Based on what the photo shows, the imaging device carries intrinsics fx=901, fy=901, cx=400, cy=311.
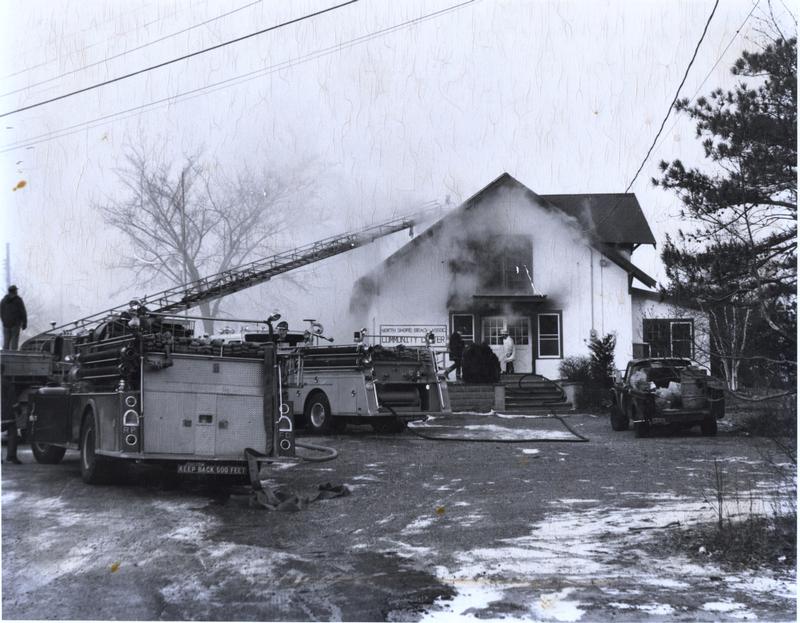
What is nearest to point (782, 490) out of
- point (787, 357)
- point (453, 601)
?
point (787, 357)

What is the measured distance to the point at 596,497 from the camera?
9.78 meters

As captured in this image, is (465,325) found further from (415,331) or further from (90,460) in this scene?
(90,460)

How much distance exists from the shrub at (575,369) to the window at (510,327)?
1417 millimetres

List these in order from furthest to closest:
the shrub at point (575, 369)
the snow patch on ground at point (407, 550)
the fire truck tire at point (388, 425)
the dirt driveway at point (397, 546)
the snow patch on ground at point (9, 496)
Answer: the shrub at point (575, 369) < the fire truck tire at point (388, 425) < the snow patch on ground at point (9, 496) < the snow patch on ground at point (407, 550) < the dirt driveway at point (397, 546)

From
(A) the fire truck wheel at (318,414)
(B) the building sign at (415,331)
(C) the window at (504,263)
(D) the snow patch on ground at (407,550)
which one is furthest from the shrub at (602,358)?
(D) the snow patch on ground at (407,550)

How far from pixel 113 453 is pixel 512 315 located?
1850 cm

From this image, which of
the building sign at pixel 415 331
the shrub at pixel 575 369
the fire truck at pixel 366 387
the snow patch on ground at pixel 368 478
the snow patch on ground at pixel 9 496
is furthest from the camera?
the building sign at pixel 415 331

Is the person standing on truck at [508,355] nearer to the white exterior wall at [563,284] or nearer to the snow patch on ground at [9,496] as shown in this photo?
the white exterior wall at [563,284]

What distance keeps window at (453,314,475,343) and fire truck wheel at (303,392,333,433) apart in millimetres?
10495

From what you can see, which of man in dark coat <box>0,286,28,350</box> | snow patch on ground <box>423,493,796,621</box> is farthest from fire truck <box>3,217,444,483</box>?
snow patch on ground <box>423,493,796,621</box>

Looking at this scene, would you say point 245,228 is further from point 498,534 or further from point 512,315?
point 498,534

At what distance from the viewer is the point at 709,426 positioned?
15750mm

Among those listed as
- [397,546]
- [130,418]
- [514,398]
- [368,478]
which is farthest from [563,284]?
[397,546]

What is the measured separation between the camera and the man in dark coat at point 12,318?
44.2 feet
